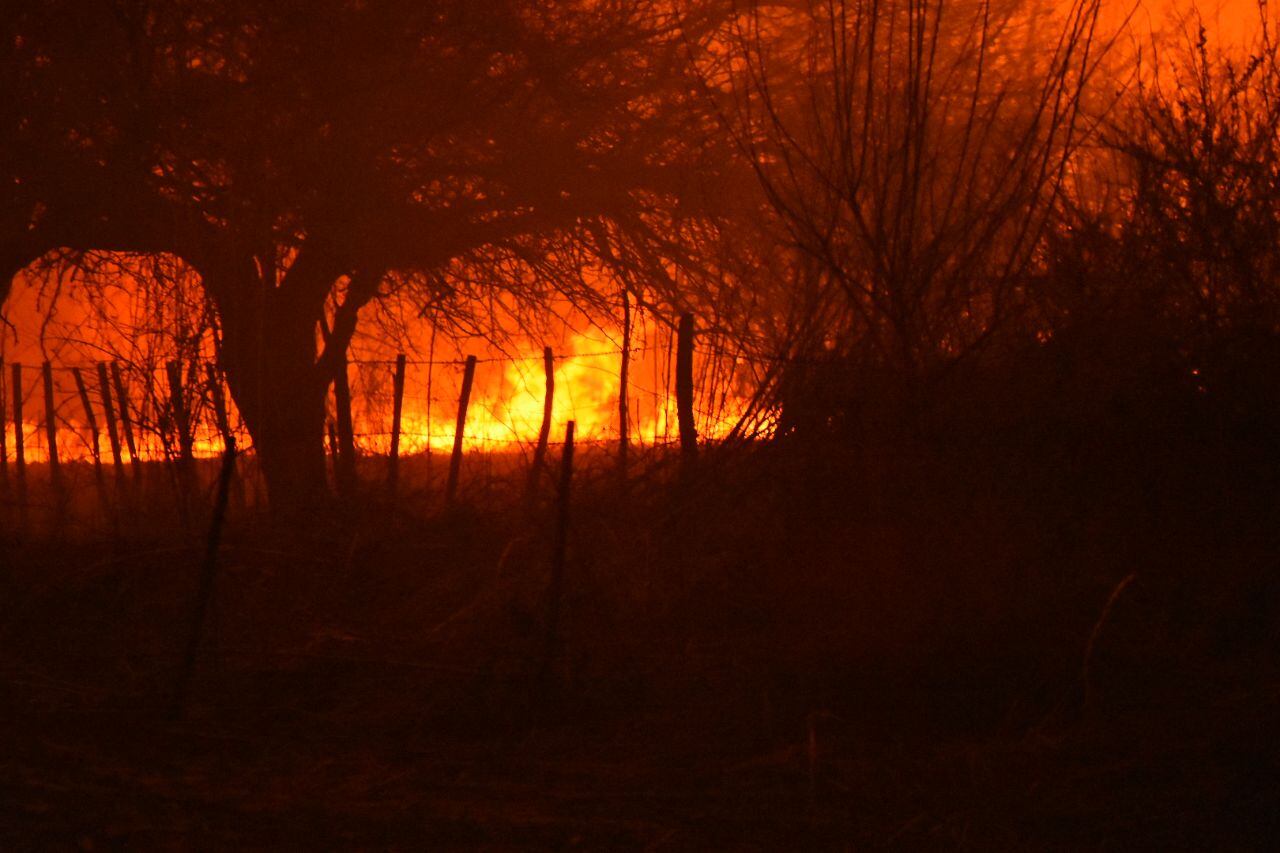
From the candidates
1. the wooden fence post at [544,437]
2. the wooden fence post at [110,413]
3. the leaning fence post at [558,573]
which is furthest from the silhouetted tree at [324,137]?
the leaning fence post at [558,573]

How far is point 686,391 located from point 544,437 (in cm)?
139

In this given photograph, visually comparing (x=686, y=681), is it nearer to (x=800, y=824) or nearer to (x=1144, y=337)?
(x=800, y=824)

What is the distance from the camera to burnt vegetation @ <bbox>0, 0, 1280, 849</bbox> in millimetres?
4672

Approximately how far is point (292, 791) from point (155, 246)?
7.16 metres

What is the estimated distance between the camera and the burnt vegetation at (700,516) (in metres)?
4.67

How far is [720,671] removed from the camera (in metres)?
5.90

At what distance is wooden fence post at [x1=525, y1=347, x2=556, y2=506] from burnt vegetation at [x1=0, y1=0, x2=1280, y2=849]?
0.05m

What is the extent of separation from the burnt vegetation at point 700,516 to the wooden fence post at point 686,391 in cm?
4

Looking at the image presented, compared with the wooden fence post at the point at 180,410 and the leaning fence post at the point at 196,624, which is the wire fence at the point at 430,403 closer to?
the wooden fence post at the point at 180,410

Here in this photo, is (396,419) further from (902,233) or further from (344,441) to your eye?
(902,233)

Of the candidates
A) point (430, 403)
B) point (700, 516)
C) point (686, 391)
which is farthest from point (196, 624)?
point (430, 403)

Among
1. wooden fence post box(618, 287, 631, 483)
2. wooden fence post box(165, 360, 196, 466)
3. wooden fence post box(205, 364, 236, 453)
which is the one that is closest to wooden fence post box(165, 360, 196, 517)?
wooden fence post box(165, 360, 196, 466)

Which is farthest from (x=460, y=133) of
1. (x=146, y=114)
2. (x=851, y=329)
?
(x=851, y=329)

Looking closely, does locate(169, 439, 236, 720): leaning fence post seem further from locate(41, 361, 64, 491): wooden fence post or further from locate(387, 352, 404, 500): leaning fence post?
locate(41, 361, 64, 491): wooden fence post
